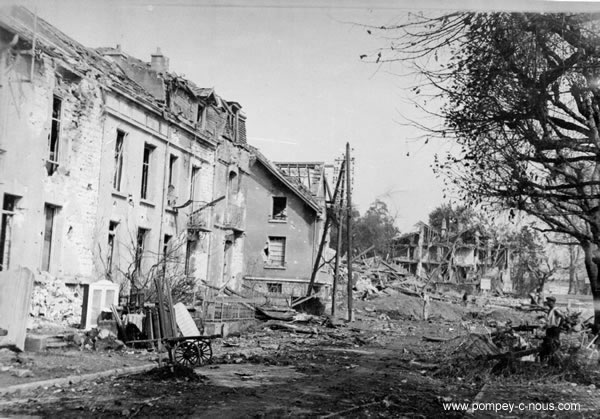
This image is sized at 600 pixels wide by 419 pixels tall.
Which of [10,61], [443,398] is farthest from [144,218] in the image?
[443,398]

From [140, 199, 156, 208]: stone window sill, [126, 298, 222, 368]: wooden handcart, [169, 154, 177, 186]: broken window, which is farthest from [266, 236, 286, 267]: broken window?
[140, 199, 156, 208]: stone window sill

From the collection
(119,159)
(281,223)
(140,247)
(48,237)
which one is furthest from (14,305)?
(281,223)

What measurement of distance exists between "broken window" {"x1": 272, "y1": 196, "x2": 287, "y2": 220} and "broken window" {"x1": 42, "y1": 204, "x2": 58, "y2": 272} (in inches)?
111

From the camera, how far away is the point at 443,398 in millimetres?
6320

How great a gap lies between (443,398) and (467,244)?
4019 millimetres

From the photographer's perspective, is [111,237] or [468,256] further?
[468,256]

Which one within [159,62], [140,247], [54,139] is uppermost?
[159,62]

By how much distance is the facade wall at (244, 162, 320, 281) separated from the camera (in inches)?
321

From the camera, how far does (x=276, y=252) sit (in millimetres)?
8789

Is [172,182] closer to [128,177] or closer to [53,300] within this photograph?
[128,177]

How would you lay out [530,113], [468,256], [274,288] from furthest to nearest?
1. [468,256]
2. [274,288]
3. [530,113]

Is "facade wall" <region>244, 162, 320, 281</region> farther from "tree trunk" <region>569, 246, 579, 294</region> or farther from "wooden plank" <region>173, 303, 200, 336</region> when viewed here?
"tree trunk" <region>569, 246, 579, 294</region>

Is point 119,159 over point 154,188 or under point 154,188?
over

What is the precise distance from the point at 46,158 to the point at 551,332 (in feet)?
20.5
